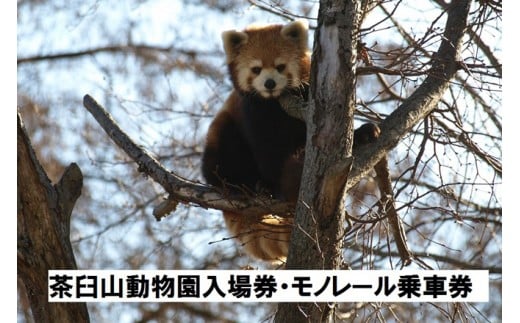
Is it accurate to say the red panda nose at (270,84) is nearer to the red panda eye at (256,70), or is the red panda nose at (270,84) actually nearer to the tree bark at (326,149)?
the red panda eye at (256,70)

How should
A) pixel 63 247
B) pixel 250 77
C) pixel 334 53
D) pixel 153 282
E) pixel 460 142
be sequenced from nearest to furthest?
pixel 334 53 → pixel 63 247 → pixel 153 282 → pixel 460 142 → pixel 250 77

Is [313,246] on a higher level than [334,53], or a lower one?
lower

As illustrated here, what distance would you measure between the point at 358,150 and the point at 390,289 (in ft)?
2.10

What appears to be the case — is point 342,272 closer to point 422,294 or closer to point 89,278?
point 422,294

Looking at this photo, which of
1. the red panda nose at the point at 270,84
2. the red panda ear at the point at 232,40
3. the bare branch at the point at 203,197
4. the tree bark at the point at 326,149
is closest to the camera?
the tree bark at the point at 326,149

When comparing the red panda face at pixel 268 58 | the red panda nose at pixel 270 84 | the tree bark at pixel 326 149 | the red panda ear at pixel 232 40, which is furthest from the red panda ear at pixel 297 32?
the tree bark at pixel 326 149

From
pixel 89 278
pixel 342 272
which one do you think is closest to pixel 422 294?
pixel 342 272

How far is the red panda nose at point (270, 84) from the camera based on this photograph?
4.07 m

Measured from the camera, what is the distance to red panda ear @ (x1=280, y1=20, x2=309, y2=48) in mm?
4340

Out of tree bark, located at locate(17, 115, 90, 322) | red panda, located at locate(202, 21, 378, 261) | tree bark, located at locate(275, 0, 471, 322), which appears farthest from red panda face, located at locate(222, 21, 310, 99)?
tree bark, located at locate(17, 115, 90, 322)

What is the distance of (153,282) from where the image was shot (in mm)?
3537

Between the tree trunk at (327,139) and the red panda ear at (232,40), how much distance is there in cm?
138

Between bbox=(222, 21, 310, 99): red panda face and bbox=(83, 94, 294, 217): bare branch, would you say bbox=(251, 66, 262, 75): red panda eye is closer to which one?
bbox=(222, 21, 310, 99): red panda face

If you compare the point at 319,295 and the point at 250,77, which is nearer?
the point at 319,295
